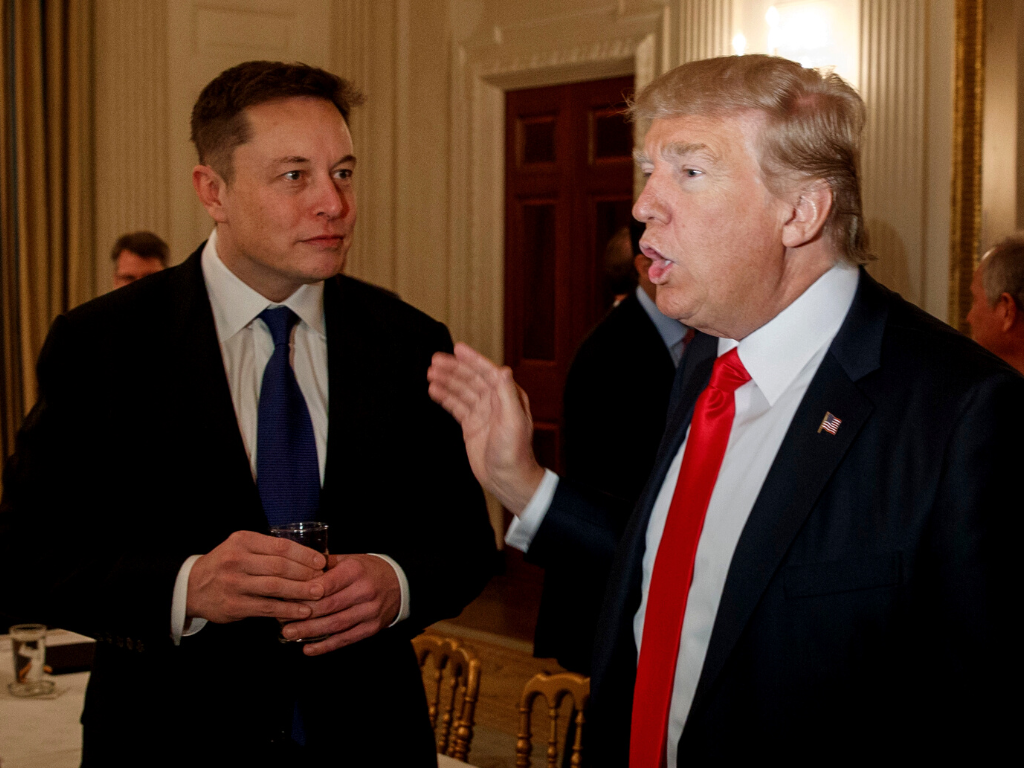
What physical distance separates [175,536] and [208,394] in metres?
0.23

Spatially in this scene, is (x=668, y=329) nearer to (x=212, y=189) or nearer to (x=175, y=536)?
(x=212, y=189)

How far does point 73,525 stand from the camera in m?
1.69

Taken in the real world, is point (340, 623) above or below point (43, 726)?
above

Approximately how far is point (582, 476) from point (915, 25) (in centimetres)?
274

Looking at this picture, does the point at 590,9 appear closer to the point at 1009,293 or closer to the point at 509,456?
the point at 1009,293

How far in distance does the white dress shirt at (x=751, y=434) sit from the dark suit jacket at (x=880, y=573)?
62mm

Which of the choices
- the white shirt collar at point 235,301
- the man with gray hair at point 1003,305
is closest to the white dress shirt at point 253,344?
the white shirt collar at point 235,301

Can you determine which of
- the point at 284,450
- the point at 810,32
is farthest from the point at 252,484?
the point at 810,32

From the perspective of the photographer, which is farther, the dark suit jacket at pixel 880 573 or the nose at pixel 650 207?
the nose at pixel 650 207

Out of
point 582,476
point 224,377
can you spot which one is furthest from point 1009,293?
point 224,377

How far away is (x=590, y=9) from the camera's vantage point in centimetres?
601

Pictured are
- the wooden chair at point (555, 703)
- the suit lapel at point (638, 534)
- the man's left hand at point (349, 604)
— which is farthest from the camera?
the wooden chair at point (555, 703)

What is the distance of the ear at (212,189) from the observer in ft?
6.21

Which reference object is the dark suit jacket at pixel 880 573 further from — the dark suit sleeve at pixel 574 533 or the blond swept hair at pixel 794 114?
the dark suit sleeve at pixel 574 533
